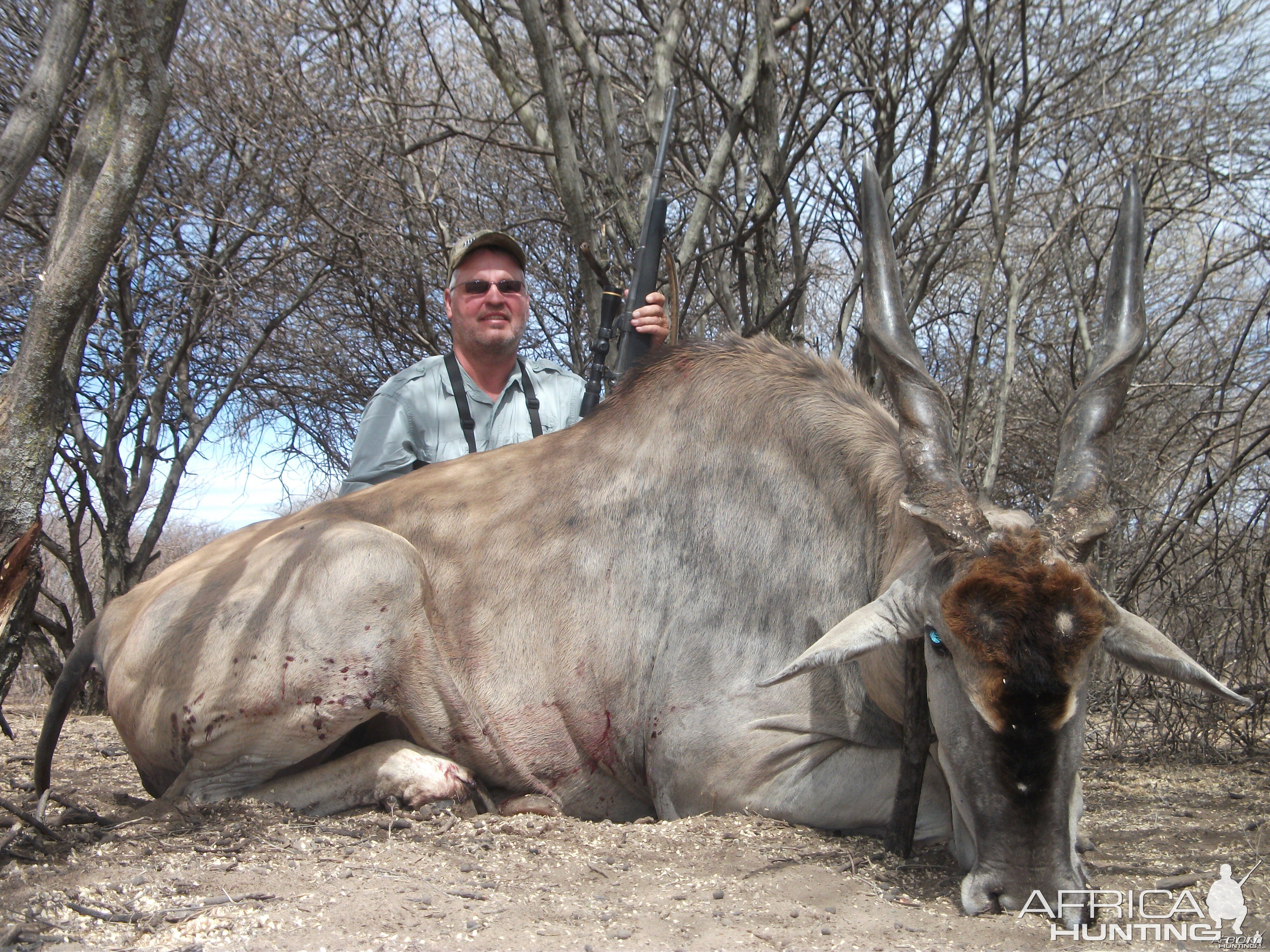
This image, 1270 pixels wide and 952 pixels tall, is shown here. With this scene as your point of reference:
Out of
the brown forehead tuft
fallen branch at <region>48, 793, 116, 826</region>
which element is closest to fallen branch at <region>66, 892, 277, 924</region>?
fallen branch at <region>48, 793, 116, 826</region>

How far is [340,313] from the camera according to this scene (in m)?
9.31

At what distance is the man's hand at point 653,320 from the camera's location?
5125 millimetres

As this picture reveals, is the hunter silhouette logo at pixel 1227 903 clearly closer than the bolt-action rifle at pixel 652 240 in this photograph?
Yes

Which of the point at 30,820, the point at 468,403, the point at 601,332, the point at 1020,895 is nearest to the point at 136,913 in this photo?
the point at 30,820

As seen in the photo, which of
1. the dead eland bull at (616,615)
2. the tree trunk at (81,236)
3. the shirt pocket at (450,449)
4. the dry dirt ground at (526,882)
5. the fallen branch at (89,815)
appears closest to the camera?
the dry dirt ground at (526,882)

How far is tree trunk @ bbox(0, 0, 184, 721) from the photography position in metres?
2.90

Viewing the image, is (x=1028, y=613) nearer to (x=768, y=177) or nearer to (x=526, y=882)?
(x=526, y=882)

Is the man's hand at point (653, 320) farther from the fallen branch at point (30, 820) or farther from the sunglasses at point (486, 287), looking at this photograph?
the fallen branch at point (30, 820)

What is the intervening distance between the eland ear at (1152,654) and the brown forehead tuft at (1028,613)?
11 cm

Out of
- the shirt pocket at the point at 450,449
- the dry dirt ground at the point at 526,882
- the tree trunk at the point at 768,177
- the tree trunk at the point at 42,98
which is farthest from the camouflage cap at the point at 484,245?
the dry dirt ground at the point at 526,882

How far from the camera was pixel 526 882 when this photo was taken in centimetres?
280

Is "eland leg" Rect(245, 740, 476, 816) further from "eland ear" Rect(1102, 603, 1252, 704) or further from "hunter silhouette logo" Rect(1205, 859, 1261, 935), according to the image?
"hunter silhouette logo" Rect(1205, 859, 1261, 935)

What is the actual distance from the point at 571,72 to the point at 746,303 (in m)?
2.58

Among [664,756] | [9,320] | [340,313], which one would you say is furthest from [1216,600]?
[9,320]
